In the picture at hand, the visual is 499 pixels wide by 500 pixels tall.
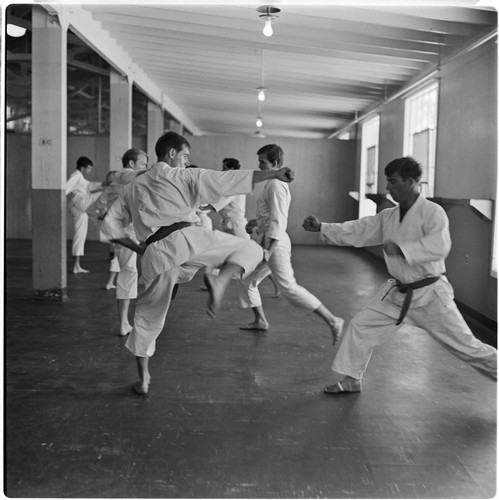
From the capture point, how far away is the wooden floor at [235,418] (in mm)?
2693

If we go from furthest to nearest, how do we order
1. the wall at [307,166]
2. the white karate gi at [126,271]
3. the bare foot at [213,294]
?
the wall at [307,166]
the white karate gi at [126,271]
the bare foot at [213,294]

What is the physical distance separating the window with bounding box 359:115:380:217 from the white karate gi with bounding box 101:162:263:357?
893cm

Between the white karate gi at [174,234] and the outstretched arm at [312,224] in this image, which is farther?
the outstretched arm at [312,224]

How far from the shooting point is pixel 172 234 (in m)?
3.53

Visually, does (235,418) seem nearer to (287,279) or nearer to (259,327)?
(287,279)

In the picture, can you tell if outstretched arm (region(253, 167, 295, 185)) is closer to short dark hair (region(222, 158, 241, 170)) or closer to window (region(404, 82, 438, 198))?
short dark hair (region(222, 158, 241, 170))

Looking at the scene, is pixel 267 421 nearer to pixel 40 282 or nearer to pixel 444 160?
pixel 40 282

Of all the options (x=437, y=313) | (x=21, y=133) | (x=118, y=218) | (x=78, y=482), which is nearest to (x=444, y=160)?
(x=437, y=313)

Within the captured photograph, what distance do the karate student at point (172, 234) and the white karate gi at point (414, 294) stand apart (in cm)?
64

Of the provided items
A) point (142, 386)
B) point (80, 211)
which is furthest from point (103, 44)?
point (142, 386)

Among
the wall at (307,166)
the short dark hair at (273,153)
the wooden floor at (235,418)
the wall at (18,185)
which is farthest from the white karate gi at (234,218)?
the wall at (18,185)

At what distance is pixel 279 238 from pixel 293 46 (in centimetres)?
402

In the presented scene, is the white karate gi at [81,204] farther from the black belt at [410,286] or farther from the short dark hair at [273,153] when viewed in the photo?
the black belt at [410,286]

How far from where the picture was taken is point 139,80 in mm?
10422
